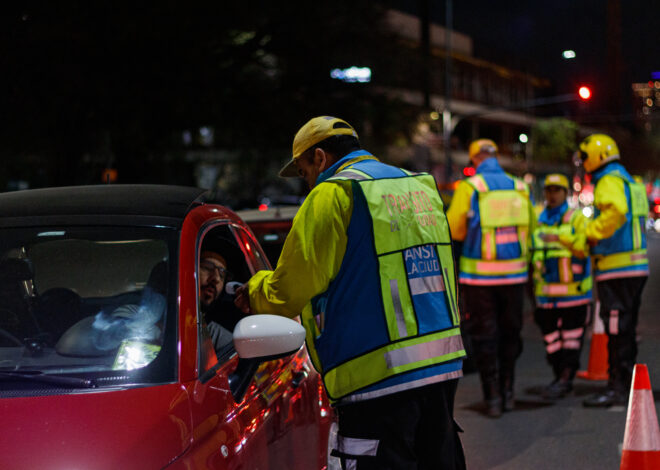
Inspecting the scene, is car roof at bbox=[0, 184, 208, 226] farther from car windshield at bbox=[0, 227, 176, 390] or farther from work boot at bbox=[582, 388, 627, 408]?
work boot at bbox=[582, 388, 627, 408]

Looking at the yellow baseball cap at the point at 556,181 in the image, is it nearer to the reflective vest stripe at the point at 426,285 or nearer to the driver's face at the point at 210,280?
the driver's face at the point at 210,280

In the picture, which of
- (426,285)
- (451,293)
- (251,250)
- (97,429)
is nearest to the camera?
(97,429)

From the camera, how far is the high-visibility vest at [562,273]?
8734mm

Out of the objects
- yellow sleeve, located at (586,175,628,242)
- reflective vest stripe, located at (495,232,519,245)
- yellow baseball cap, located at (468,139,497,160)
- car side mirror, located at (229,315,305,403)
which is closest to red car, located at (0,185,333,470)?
car side mirror, located at (229,315,305,403)

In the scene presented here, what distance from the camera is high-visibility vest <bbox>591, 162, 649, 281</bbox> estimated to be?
7.88 m

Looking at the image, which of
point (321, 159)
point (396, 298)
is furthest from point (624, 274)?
point (396, 298)

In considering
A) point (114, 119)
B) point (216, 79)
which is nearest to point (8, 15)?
point (114, 119)

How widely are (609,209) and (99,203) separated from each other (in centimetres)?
501

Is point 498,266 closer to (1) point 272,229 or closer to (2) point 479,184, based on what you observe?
(2) point 479,184

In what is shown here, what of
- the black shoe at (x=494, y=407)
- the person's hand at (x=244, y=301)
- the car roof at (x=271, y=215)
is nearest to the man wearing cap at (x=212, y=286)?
the person's hand at (x=244, y=301)

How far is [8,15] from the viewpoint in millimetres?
16016

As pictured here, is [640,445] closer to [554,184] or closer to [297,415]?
[297,415]

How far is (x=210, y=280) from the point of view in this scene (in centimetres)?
436

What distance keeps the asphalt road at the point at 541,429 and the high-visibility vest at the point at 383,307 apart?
10.5 feet
